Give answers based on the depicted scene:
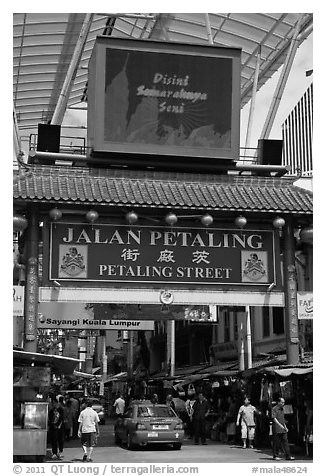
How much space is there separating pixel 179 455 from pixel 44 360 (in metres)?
4.76

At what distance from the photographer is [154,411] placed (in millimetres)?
21891

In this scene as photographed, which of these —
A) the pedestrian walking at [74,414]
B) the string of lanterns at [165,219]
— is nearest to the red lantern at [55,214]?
the string of lanterns at [165,219]

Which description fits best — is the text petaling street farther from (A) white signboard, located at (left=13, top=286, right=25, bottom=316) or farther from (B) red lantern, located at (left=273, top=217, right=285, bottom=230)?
(A) white signboard, located at (left=13, top=286, right=25, bottom=316)

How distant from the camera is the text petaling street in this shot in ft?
63.8

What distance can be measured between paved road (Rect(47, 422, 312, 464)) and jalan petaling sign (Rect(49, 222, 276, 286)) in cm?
471

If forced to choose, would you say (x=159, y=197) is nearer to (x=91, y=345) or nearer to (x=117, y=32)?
(x=117, y=32)

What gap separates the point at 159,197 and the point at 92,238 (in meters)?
2.17

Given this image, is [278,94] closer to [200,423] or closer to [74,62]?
[74,62]

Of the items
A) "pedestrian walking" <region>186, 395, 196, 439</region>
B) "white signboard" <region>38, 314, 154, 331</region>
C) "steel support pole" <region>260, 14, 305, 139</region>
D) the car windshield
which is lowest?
"pedestrian walking" <region>186, 395, 196, 439</region>

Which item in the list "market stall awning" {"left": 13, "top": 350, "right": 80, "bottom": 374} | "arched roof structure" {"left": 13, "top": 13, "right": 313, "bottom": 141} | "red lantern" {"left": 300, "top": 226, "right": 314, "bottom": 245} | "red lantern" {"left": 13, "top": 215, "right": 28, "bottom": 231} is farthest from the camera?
"arched roof structure" {"left": 13, "top": 13, "right": 313, "bottom": 141}

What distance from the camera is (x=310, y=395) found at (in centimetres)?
2041

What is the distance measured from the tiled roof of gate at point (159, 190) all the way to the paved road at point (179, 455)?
21.9 ft

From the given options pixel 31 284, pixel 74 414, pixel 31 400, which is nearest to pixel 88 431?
pixel 31 400

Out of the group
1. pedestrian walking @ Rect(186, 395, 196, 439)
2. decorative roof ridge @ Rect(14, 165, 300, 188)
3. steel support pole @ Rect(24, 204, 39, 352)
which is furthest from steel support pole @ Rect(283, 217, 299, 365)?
pedestrian walking @ Rect(186, 395, 196, 439)
